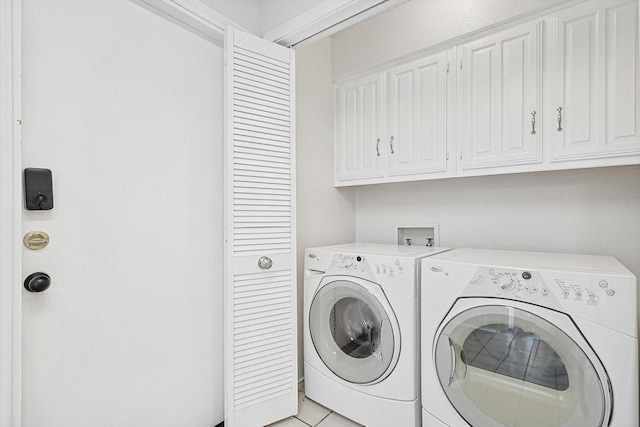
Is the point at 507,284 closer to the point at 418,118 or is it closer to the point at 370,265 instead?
the point at 370,265

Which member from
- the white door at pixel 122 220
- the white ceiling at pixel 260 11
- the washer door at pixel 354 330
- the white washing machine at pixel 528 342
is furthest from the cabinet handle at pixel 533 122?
→ the white door at pixel 122 220

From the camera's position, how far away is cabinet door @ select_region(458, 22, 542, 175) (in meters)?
1.66

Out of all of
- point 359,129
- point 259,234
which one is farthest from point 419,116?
point 259,234

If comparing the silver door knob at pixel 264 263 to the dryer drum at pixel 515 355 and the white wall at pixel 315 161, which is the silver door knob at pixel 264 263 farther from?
the dryer drum at pixel 515 355

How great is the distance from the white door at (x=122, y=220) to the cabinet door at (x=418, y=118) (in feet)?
3.89

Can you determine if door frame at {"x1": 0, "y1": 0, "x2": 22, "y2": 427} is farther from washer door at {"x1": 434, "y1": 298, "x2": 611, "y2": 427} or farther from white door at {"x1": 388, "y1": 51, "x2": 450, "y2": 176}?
white door at {"x1": 388, "y1": 51, "x2": 450, "y2": 176}

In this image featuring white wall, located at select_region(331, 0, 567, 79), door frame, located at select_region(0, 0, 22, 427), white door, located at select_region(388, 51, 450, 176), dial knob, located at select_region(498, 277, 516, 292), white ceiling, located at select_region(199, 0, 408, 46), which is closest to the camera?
door frame, located at select_region(0, 0, 22, 427)

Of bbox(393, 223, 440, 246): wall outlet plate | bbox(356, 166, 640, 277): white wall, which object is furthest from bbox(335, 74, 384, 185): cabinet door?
bbox(393, 223, 440, 246): wall outlet plate

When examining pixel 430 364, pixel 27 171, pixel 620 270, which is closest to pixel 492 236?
pixel 620 270

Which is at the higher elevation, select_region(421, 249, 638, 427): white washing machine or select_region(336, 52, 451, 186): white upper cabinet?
select_region(336, 52, 451, 186): white upper cabinet

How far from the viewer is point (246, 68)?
1.63 meters

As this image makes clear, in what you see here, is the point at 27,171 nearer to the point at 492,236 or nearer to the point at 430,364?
the point at 430,364

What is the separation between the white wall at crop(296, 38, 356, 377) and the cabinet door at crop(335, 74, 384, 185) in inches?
3.3

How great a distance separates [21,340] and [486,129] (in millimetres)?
2359
